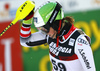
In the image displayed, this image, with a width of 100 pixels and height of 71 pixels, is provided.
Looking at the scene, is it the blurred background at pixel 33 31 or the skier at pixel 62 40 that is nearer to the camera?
the skier at pixel 62 40

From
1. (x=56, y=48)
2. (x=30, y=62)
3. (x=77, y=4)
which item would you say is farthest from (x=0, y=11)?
(x=56, y=48)

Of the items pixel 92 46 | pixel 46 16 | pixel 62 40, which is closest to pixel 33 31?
pixel 92 46

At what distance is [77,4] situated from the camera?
434 centimetres

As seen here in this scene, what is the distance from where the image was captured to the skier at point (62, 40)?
2227mm

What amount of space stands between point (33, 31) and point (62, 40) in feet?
7.04

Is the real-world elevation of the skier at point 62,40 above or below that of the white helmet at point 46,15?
below

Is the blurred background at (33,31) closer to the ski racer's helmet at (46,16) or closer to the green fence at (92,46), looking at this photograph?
the green fence at (92,46)

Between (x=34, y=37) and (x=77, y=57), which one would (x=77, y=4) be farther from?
(x=77, y=57)

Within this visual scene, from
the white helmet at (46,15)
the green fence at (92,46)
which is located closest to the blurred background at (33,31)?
the green fence at (92,46)

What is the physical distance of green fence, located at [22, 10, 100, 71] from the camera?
445 cm

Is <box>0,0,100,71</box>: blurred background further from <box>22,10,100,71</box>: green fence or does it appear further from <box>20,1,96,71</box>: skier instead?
<box>20,1,96,71</box>: skier

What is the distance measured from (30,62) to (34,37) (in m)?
1.91

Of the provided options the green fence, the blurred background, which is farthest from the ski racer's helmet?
the green fence

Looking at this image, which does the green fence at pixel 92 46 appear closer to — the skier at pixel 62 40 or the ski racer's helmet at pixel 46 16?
the skier at pixel 62 40
